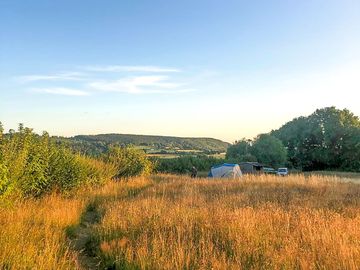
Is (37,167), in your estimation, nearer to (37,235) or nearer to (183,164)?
(37,235)

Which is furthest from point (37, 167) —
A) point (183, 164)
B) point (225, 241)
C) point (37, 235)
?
point (183, 164)

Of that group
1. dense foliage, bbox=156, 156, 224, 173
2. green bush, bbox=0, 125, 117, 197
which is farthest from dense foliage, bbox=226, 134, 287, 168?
green bush, bbox=0, 125, 117, 197

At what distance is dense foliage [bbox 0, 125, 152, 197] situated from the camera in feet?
33.4

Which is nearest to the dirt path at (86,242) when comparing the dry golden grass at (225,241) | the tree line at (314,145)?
the dry golden grass at (225,241)

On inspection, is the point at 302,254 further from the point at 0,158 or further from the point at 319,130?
the point at 319,130

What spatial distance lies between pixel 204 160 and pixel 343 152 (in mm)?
28716

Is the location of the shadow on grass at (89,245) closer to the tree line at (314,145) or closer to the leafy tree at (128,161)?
the leafy tree at (128,161)

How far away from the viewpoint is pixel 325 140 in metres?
67.9

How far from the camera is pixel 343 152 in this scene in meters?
66.2

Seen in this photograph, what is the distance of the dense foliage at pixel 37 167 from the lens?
10.2m

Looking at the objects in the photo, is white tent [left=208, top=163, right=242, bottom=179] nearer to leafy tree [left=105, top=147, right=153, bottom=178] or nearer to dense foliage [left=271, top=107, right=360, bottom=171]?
leafy tree [left=105, top=147, right=153, bottom=178]

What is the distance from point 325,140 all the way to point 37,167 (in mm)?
64172

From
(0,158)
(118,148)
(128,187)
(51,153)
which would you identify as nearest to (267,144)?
(118,148)

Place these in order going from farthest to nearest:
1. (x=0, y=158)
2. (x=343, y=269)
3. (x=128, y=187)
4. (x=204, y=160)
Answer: (x=204, y=160) < (x=128, y=187) < (x=0, y=158) < (x=343, y=269)
